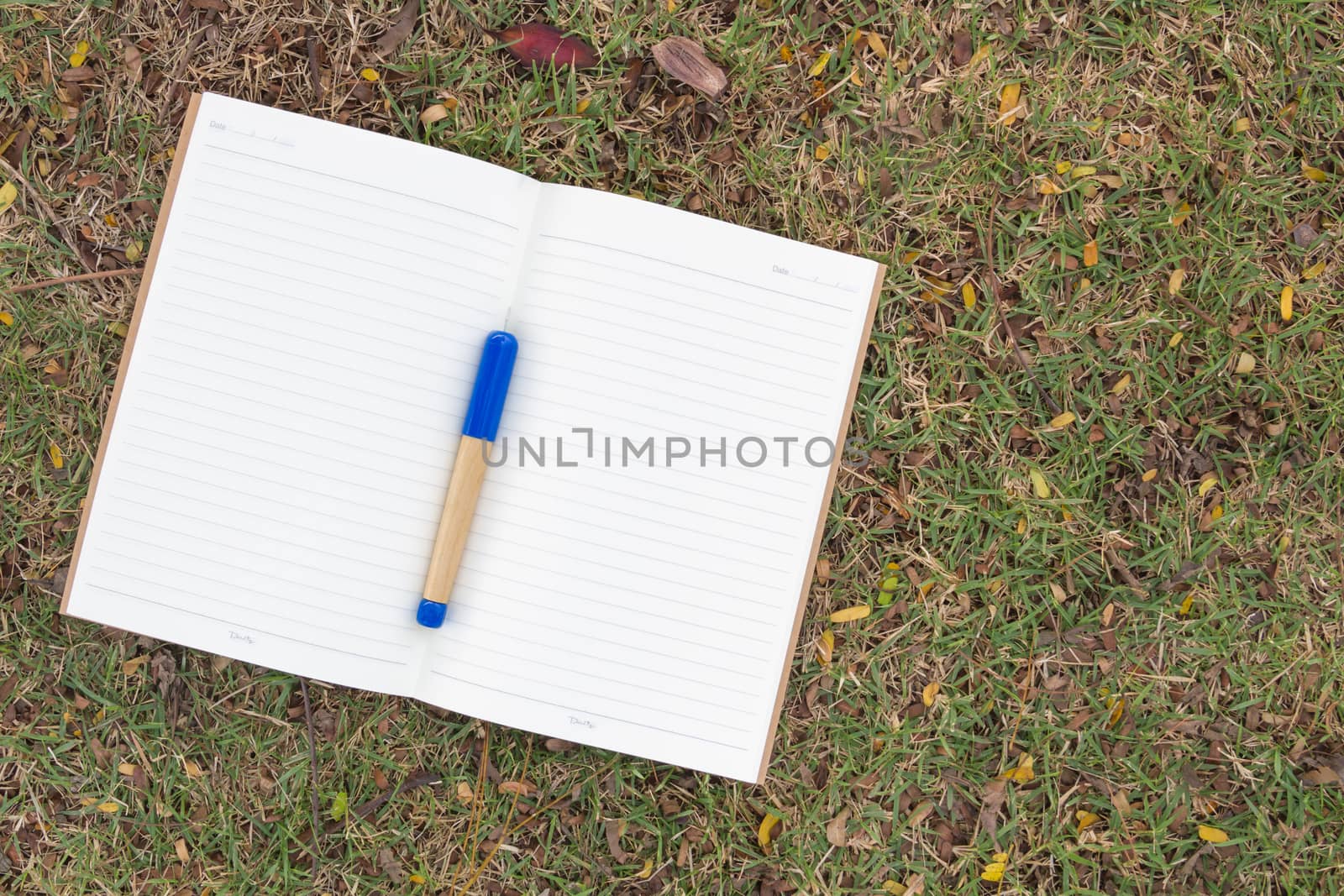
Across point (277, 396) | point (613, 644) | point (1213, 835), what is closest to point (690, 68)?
point (277, 396)

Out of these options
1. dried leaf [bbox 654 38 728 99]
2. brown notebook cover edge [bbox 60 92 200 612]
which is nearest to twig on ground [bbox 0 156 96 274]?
brown notebook cover edge [bbox 60 92 200 612]

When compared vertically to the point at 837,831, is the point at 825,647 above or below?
above

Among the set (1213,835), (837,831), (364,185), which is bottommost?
(1213,835)

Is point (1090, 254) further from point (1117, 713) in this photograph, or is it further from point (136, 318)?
point (136, 318)

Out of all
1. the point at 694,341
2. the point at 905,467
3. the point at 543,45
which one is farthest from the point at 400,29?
the point at 905,467

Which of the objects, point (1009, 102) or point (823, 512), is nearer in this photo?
point (823, 512)

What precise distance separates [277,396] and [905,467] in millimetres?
1077

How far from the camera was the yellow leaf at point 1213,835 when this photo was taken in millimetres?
1650

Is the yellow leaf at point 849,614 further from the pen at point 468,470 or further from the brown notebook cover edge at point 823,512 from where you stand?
the pen at point 468,470

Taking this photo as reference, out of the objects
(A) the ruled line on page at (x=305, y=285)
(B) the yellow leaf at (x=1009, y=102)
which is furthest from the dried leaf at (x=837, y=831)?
(B) the yellow leaf at (x=1009, y=102)

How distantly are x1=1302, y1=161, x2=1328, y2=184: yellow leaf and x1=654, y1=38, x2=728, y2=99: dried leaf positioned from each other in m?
1.09

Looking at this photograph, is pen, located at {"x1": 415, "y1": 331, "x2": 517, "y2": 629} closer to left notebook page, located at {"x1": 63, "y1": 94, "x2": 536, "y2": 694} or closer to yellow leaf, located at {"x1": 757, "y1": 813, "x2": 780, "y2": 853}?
left notebook page, located at {"x1": 63, "y1": 94, "x2": 536, "y2": 694}

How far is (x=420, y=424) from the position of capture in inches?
57.6

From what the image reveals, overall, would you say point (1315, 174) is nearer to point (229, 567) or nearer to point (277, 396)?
point (277, 396)
